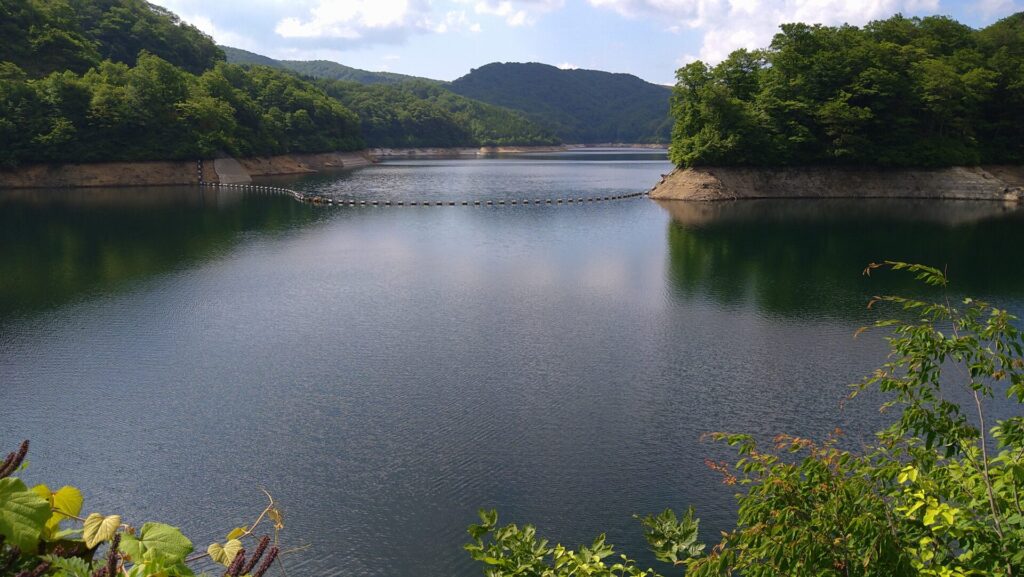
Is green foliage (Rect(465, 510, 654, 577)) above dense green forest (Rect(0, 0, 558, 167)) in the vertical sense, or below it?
below

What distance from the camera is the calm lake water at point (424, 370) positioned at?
14984mm

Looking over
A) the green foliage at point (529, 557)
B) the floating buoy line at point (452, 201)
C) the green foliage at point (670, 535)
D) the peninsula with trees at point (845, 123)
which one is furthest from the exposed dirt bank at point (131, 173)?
the green foliage at point (670, 535)

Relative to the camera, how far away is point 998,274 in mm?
36656

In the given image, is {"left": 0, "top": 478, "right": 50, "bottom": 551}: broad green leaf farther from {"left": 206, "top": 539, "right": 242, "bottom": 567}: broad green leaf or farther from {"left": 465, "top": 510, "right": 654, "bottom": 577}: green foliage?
{"left": 465, "top": 510, "right": 654, "bottom": 577}: green foliage

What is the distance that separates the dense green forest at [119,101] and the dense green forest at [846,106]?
205 ft

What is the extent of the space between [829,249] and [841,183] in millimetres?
34036

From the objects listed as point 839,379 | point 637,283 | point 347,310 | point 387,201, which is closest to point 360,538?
point 839,379

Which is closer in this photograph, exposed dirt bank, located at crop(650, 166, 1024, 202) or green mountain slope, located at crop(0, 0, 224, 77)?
exposed dirt bank, located at crop(650, 166, 1024, 202)

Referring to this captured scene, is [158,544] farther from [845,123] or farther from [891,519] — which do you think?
[845,123]

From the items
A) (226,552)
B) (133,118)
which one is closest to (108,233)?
(133,118)

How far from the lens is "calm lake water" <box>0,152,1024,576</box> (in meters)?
15.0

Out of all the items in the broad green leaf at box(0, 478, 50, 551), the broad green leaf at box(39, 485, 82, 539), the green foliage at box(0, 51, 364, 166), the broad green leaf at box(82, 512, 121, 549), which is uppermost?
the green foliage at box(0, 51, 364, 166)

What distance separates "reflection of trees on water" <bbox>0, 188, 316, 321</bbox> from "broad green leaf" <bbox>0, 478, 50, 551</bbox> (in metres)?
30.1

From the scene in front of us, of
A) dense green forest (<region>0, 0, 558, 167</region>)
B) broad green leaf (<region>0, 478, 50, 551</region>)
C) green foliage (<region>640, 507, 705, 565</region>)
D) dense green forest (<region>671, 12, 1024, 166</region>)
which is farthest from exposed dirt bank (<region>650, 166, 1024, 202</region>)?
broad green leaf (<region>0, 478, 50, 551</region>)
